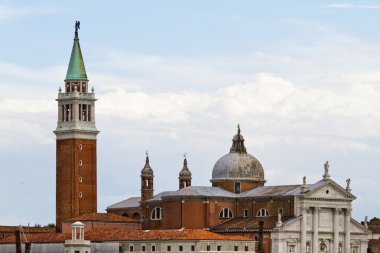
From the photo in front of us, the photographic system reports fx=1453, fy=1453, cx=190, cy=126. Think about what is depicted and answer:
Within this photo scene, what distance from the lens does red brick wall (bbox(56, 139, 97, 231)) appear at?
418 feet

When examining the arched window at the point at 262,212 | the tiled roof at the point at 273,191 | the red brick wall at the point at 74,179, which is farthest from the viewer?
the red brick wall at the point at 74,179

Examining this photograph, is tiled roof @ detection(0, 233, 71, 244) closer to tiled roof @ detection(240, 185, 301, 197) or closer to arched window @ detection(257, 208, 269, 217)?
arched window @ detection(257, 208, 269, 217)

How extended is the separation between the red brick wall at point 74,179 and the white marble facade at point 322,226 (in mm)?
18383

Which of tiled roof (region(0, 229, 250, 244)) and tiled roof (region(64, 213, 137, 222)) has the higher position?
tiled roof (region(64, 213, 137, 222))

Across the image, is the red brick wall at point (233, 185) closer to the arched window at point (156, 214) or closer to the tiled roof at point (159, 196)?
the tiled roof at point (159, 196)

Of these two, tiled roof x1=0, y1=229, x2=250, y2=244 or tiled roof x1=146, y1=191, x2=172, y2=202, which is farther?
tiled roof x1=146, y1=191, x2=172, y2=202

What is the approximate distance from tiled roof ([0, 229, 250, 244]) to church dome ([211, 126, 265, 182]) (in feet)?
41.1

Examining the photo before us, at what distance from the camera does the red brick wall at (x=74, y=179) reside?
418ft

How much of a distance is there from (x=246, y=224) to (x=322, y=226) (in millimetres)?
6572

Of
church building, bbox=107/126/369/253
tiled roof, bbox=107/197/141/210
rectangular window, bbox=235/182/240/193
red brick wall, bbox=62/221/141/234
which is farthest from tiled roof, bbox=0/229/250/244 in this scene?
tiled roof, bbox=107/197/141/210

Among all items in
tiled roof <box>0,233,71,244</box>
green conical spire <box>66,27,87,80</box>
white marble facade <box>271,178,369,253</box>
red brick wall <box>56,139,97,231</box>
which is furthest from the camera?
green conical spire <box>66,27,87,80</box>

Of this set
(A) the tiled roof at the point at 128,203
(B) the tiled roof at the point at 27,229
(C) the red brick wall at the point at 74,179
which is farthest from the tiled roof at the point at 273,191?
(B) the tiled roof at the point at 27,229

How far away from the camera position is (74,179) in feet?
418

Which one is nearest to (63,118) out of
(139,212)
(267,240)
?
(139,212)
